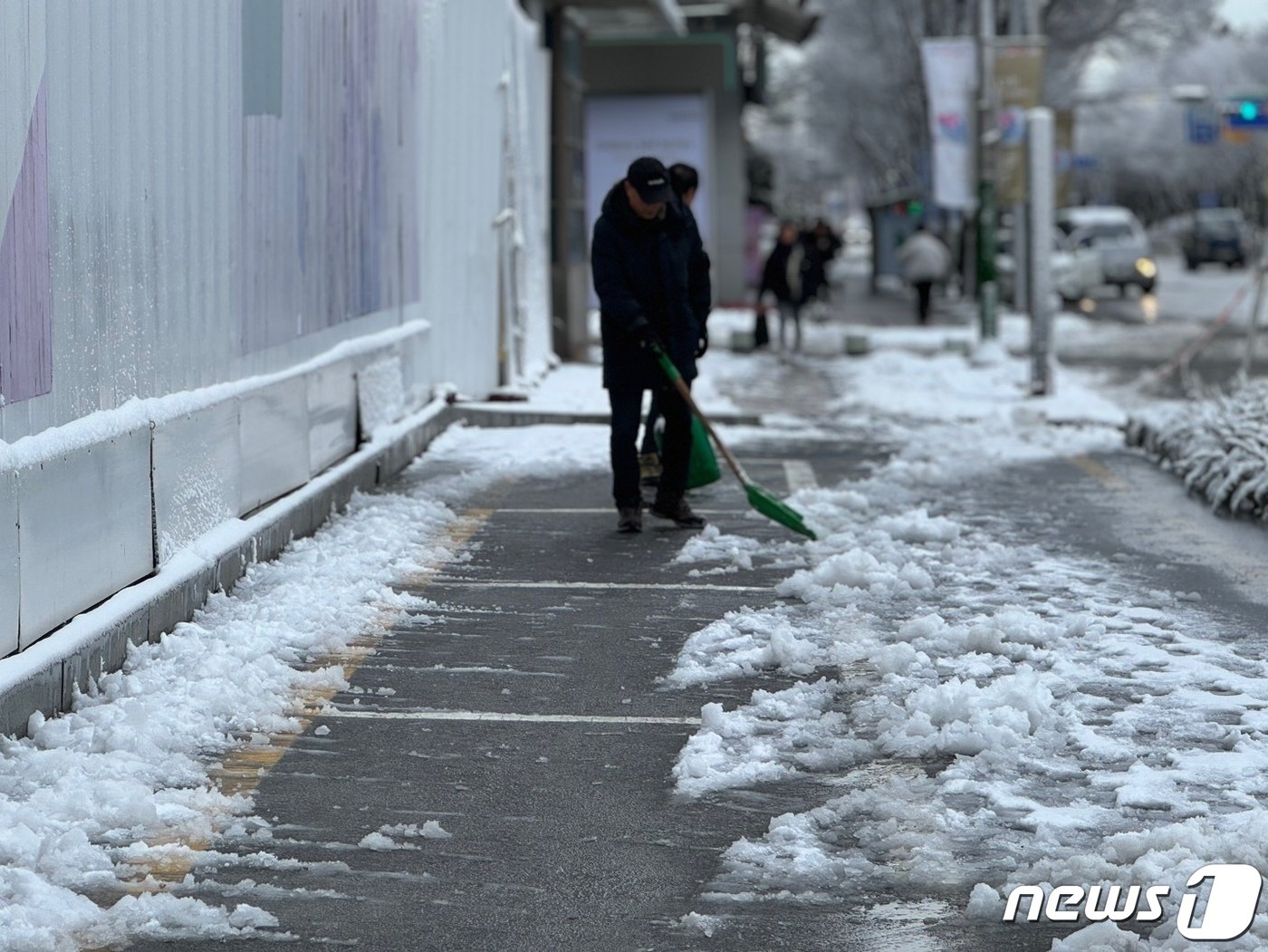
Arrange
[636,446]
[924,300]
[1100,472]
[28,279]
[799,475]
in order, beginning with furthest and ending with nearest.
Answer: [924,300] → [1100,472] → [799,475] → [636,446] → [28,279]

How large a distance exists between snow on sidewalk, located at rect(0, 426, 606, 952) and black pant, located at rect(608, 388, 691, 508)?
1.08 m

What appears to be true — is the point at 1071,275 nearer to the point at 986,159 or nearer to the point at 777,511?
the point at 986,159

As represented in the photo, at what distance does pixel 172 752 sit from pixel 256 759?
219 mm


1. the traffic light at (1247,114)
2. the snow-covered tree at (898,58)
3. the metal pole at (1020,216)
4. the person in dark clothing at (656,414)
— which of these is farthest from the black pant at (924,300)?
the person in dark clothing at (656,414)

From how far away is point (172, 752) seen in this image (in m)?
5.41

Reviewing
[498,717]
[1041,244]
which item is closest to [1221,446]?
[1041,244]

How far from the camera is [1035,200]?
17578 millimetres

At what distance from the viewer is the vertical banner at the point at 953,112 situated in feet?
80.2

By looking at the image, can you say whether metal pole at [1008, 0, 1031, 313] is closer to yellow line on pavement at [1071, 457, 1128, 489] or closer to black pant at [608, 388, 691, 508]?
yellow line on pavement at [1071, 457, 1128, 489]

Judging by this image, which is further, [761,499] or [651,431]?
[651,431]

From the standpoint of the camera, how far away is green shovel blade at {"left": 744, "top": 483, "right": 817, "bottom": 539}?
920cm

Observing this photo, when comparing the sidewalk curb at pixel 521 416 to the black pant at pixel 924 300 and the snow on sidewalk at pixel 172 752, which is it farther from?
the black pant at pixel 924 300

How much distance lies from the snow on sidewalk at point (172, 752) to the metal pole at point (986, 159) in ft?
51.6

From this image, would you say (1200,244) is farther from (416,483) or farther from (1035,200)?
(416,483)
